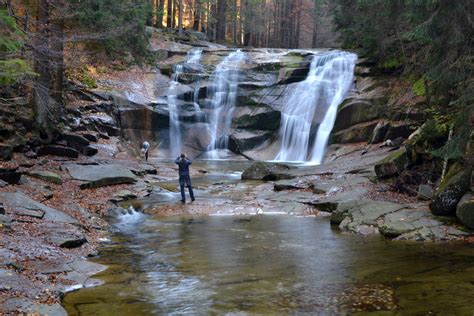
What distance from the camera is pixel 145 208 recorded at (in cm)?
1313

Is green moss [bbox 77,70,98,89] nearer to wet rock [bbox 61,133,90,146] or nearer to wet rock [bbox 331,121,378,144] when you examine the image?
wet rock [bbox 61,133,90,146]

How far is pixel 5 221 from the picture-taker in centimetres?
838

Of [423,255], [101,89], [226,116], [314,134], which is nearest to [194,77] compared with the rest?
[226,116]

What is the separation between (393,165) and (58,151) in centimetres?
1170

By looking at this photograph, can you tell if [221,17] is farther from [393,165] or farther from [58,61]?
[393,165]

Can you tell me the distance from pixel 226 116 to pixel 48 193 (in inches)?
666

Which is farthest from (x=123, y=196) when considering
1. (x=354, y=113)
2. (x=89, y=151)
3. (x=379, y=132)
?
(x=354, y=113)

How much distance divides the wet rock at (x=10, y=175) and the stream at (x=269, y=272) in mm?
2720

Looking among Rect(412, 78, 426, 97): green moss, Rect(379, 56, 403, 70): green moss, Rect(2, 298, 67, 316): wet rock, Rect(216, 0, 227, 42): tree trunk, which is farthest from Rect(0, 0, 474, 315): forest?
Rect(216, 0, 227, 42): tree trunk

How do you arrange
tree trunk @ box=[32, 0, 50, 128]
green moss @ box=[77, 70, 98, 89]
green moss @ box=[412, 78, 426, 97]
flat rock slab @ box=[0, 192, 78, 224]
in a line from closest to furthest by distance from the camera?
flat rock slab @ box=[0, 192, 78, 224] < tree trunk @ box=[32, 0, 50, 128] < green moss @ box=[412, 78, 426, 97] < green moss @ box=[77, 70, 98, 89]

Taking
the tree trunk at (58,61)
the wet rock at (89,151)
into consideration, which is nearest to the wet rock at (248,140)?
the wet rock at (89,151)

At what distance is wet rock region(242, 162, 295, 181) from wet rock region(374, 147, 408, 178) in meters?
3.72

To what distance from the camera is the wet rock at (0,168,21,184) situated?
37.1 ft

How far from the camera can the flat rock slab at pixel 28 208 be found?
9492 mm
